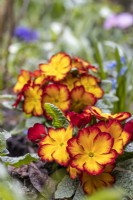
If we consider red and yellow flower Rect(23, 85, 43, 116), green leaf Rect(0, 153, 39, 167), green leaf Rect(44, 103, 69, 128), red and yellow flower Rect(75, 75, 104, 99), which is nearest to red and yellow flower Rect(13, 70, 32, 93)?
red and yellow flower Rect(23, 85, 43, 116)

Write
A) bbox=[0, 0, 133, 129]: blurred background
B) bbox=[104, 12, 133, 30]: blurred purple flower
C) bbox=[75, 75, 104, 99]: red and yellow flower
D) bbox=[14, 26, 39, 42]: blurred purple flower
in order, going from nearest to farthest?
bbox=[75, 75, 104, 99]: red and yellow flower → bbox=[0, 0, 133, 129]: blurred background → bbox=[14, 26, 39, 42]: blurred purple flower → bbox=[104, 12, 133, 30]: blurred purple flower

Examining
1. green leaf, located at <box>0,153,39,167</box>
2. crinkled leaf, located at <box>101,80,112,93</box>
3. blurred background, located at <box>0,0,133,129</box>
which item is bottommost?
green leaf, located at <box>0,153,39,167</box>

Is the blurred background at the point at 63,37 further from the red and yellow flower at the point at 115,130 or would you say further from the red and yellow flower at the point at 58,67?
the red and yellow flower at the point at 115,130

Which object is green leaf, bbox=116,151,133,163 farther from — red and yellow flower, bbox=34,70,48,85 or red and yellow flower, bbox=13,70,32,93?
red and yellow flower, bbox=13,70,32,93

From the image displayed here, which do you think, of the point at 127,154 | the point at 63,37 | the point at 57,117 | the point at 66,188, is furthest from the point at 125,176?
the point at 63,37

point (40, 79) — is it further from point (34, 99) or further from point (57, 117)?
point (57, 117)

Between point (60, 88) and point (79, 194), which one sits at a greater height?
point (60, 88)

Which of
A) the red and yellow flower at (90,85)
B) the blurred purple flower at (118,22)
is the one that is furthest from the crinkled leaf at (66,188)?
the blurred purple flower at (118,22)
